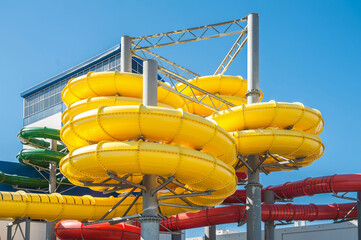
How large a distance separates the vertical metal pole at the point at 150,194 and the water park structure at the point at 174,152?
0.10 ft

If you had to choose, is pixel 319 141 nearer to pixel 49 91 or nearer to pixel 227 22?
pixel 227 22

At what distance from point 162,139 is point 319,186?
410 inches

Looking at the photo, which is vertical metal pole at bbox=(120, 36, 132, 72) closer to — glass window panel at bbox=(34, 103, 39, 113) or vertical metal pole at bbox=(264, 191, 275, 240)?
vertical metal pole at bbox=(264, 191, 275, 240)

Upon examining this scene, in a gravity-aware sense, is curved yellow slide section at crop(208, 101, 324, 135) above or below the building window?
below

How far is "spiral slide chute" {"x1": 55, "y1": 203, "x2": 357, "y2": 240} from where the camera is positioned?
21.2 metres

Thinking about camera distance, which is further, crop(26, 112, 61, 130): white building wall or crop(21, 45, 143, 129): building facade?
crop(26, 112, 61, 130): white building wall

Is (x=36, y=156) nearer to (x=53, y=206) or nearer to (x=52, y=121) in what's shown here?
(x=53, y=206)

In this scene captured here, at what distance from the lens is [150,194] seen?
51.0ft

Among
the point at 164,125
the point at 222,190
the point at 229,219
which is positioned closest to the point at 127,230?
the point at 229,219

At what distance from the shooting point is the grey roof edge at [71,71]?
40172 millimetres

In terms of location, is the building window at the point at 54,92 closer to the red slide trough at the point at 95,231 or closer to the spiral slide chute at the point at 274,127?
the red slide trough at the point at 95,231

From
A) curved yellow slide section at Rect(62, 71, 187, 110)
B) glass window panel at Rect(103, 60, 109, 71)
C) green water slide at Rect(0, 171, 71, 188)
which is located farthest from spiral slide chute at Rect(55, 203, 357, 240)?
glass window panel at Rect(103, 60, 109, 71)

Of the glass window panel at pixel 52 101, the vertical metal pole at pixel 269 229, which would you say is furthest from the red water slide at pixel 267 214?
the glass window panel at pixel 52 101

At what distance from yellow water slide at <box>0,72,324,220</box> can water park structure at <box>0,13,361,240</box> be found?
1.4 inches
